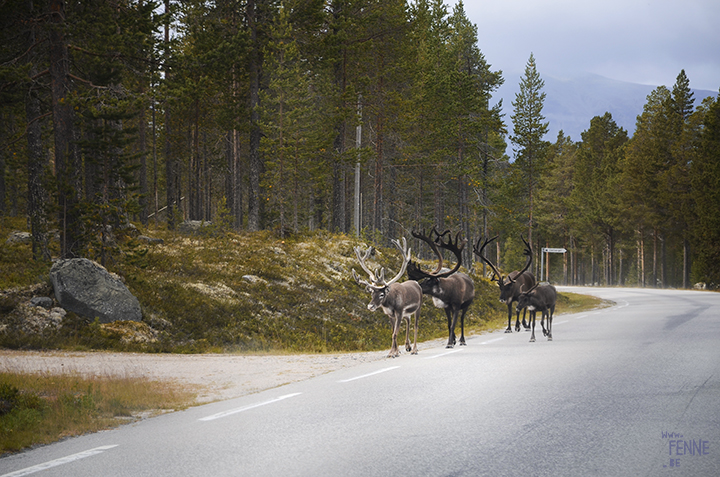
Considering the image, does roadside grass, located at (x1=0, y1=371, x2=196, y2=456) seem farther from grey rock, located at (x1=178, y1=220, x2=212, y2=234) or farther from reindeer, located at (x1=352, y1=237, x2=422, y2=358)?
grey rock, located at (x1=178, y1=220, x2=212, y2=234)

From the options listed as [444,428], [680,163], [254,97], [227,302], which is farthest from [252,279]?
[680,163]

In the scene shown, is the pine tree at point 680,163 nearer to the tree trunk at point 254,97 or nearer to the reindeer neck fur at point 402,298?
the tree trunk at point 254,97

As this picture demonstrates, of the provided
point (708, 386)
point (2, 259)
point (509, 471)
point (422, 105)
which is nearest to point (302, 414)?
point (509, 471)

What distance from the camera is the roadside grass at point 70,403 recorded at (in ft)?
21.4

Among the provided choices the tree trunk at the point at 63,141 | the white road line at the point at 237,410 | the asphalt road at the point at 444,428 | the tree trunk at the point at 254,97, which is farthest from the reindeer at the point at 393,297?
the tree trunk at the point at 254,97

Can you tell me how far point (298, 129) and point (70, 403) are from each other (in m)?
24.4

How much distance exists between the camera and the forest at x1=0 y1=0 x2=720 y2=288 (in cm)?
1869

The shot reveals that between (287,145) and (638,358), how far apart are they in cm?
2262

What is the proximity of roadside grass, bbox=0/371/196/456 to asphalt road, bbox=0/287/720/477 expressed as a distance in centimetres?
40

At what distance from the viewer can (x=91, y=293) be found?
14.6 m

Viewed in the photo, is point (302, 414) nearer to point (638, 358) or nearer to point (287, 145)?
point (638, 358)

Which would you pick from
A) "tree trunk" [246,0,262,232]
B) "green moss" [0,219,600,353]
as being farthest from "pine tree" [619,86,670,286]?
"tree trunk" [246,0,262,232]

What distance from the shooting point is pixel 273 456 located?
207 inches

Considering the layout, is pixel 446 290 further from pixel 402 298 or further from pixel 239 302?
pixel 239 302
